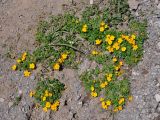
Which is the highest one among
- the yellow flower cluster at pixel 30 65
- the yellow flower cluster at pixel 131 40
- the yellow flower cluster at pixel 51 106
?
the yellow flower cluster at pixel 131 40

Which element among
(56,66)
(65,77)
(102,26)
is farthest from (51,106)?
(102,26)

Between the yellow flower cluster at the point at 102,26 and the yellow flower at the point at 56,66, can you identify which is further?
the yellow flower cluster at the point at 102,26

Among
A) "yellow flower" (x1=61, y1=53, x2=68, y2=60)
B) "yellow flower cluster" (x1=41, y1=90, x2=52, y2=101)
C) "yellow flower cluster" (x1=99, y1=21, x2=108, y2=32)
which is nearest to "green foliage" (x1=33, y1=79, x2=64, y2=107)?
"yellow flower cluster" (x1=41, y1=90, x2=52, y2=101)

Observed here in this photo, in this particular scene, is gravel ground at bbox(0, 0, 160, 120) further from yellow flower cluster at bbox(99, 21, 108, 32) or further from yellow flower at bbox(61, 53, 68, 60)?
yellow flower cluster at bbox(99, 21, 108, 32)

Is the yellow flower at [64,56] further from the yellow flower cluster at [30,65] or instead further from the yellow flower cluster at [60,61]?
the yellow flower cluster at [30,65]

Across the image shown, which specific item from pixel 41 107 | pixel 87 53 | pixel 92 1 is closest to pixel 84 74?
Answer: pixel 87 53

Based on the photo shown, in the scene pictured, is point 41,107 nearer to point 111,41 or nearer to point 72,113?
point 72,113

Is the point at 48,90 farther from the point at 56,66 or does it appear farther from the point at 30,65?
the point at 30,65

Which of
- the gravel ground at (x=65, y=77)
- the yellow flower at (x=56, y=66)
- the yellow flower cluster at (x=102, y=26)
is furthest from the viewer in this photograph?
the yellow flower cluster at (x=102, y=26)

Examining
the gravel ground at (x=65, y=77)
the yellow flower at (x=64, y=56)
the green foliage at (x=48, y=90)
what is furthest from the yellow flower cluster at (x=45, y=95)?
the yellow flower at (x=64, y=56)
